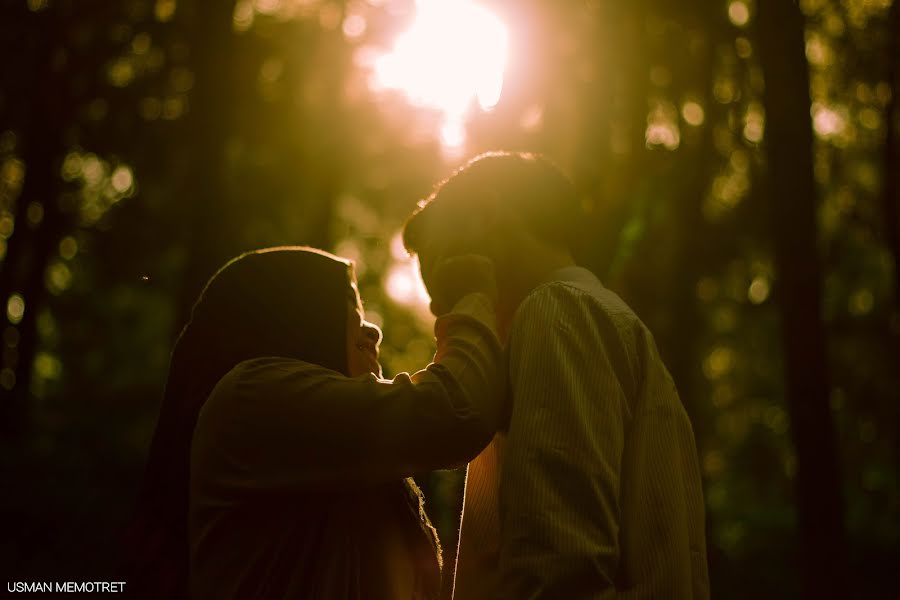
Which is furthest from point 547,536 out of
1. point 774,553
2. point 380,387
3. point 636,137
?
point 774,553

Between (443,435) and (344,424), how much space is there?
0.30 m

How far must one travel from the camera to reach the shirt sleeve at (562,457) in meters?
2.13

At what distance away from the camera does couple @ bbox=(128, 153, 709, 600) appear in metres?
2.27

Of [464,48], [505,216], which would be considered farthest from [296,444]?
[464,48]

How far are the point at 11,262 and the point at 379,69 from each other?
7.35 metres

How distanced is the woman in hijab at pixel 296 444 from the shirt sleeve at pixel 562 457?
0.21m

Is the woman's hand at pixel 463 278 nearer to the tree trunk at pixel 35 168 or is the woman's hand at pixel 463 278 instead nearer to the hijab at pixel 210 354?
the hijab at pixel 210 354

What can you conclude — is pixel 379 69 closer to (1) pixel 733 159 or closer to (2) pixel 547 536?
(1) pixel 733 159

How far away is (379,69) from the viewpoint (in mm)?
16047

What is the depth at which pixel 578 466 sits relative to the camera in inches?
87.5

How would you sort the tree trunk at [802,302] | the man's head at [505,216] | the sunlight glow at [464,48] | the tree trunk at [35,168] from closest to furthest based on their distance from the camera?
the man's head at [505,216], the sunlight glow at [464,48], the tree trunk at [802,302], the tree trunk at [35,168]

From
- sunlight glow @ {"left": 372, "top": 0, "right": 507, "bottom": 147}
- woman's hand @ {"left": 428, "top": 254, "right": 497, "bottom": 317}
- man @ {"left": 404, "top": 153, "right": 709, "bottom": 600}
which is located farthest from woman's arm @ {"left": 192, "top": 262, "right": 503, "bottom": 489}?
sunlight glow @ {"left": 372, "top": 0, "right": 507, "bottom": 147}

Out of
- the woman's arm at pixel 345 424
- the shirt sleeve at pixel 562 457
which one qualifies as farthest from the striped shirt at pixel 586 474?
the woman's arm at pixel 345 424

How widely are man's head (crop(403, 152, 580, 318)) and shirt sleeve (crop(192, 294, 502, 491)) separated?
1.49ft
